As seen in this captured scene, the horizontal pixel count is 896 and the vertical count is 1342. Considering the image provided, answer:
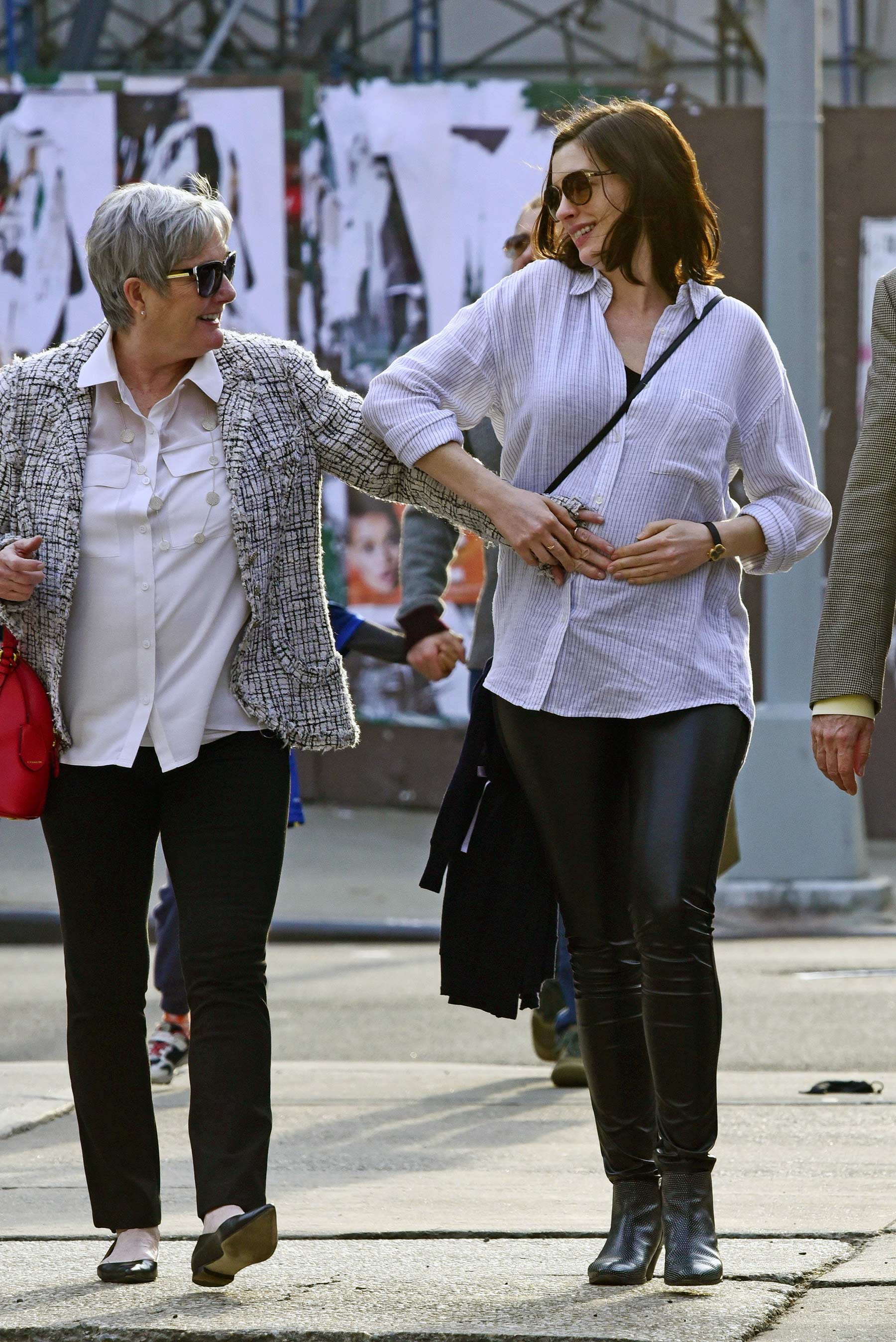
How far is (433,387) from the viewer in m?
3.63

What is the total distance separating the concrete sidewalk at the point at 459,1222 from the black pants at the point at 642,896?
30cm

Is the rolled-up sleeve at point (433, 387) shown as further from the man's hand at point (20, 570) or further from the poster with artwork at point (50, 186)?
the poster with artwork at point (50, 186)

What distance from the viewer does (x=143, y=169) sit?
41.5ft

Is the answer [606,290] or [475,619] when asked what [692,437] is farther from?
[475,619]

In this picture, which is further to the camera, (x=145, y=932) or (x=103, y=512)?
(x=145, y=932)

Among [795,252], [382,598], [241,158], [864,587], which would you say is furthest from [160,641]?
[241,158]

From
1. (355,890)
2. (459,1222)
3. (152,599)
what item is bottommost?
(355,890)

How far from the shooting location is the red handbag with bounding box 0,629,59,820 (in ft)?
11.4

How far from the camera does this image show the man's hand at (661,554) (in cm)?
343

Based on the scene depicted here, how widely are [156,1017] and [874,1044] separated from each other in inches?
97.2

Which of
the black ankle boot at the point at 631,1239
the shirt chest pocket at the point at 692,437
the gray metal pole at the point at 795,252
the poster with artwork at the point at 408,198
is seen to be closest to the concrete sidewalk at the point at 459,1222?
the black ankle boot at the point at 631,1239

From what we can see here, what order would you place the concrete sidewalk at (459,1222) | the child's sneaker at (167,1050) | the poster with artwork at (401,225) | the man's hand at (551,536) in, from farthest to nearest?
the poster with artwork at (401,225), the child's sneaker at (167,1050), the man's hand at (551,536), the concrete sidewalk at (459,1222)

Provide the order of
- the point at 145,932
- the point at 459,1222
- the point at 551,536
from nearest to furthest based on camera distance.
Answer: the point at 551,536, the point at 145,932, the point at 459,1222

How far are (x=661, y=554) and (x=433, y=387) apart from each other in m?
0.54
